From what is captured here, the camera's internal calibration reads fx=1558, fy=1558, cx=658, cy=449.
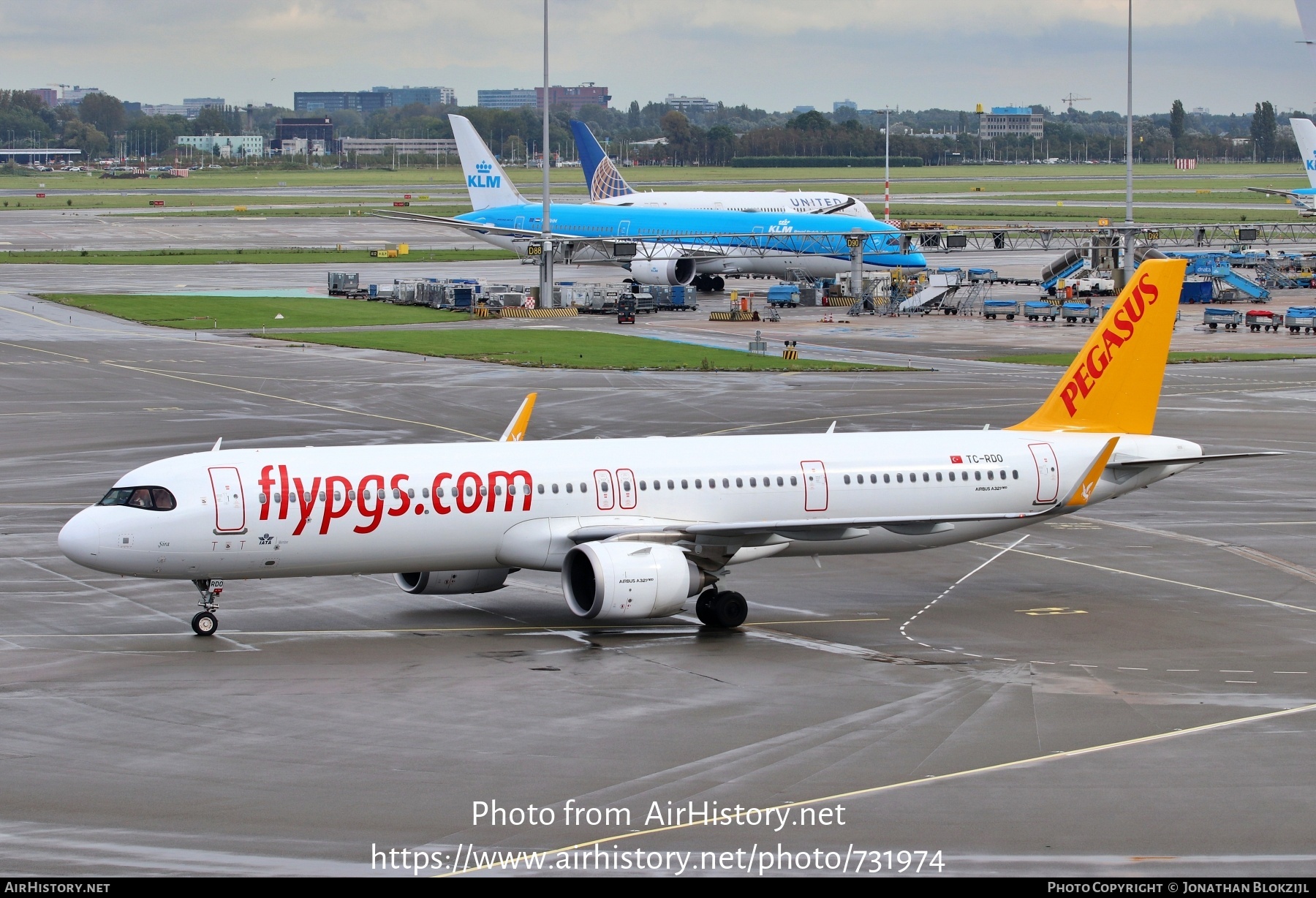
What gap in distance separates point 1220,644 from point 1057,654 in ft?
12.5

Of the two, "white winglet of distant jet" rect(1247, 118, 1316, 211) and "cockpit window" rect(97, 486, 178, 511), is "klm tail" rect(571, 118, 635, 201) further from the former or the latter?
"cockpit window" rect(97, 486, 178, 511)

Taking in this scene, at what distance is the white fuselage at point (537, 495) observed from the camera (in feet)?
107

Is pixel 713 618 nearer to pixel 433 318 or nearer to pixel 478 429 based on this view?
pixel 478 429

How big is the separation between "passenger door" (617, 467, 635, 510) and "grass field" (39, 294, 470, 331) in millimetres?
65161

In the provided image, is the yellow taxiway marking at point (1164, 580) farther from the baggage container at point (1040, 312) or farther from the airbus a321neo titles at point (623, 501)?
the baggage container at point (1040, 312)

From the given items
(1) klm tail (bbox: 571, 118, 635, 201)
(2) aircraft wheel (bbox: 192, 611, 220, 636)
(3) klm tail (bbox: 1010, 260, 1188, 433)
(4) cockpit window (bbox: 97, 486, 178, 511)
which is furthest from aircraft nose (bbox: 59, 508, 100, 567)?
(1) klm tail (bbox: 571, 118, 635, 201)

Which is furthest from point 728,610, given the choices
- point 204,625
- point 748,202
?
point 748,202

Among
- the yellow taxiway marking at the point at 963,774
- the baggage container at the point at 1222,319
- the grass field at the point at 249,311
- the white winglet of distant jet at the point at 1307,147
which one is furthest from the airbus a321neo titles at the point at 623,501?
the white winglet of distant jet at the point at 1307,147

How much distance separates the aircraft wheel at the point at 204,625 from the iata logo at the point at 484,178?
3724 inches

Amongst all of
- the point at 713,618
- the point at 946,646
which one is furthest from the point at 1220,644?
the point at 713,618

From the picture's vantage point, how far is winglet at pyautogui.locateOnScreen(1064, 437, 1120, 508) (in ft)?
118

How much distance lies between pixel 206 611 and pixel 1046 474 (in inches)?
787

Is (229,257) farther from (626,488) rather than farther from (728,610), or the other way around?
(728,610)
